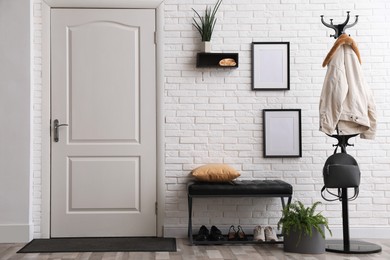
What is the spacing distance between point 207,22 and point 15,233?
2.66m

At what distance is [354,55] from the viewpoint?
17.6 ft

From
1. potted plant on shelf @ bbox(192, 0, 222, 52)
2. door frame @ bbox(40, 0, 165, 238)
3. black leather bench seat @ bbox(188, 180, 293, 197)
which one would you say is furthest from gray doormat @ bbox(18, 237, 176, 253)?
potted plant on shelf @ bbox(192, 0, 222, 52)

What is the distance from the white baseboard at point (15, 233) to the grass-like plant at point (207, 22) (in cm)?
243

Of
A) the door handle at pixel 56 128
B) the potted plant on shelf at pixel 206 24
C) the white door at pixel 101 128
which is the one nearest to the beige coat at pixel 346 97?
the potted plant on shelf at pixel 206 24

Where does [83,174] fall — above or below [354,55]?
below

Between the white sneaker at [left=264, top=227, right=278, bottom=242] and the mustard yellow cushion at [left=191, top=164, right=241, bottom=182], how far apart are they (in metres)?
0.56

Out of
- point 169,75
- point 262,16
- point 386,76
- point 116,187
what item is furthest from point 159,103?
point 386,76

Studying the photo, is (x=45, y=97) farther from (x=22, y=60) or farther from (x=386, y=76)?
(x=386, y=76)

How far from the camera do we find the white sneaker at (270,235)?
556 centimetres

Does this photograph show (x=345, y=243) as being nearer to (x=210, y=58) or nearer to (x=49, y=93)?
Result: (x=210, y=58)

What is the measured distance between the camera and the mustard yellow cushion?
559cm

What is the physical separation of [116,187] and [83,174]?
0.34 meters

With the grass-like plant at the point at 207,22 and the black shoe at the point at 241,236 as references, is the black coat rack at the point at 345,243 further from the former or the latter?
the grass-like plant at the point at 207,22

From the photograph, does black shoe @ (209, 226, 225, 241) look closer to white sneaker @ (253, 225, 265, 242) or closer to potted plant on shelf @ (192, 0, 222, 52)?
white sneaker @ (253, 225, 265, 242)
